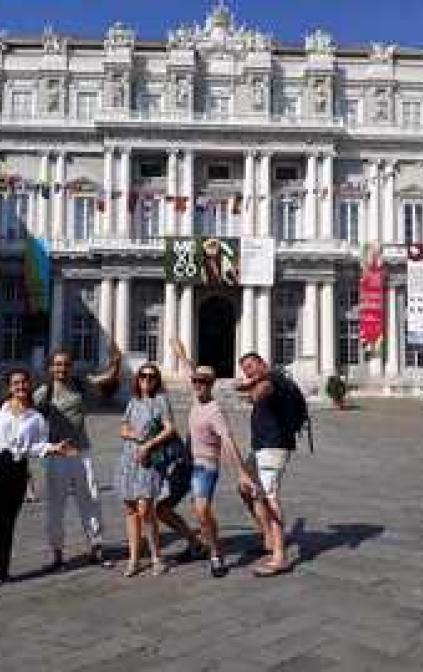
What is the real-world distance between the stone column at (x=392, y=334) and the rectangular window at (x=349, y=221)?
326 cm

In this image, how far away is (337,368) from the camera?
5084 centimetres

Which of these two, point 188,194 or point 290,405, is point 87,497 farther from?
point 188,194

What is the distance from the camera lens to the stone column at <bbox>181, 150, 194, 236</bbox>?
50781mm

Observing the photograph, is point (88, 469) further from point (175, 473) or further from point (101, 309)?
point (101, 309)

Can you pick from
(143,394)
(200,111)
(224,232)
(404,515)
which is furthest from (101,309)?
(143,394)

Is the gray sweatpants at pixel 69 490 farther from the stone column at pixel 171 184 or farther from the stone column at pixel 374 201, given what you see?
the stone column at pixel 374 201

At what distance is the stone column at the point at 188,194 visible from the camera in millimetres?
50781

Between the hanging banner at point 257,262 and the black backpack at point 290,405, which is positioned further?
the hanging banner at point 257,262

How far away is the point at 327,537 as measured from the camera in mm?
10859

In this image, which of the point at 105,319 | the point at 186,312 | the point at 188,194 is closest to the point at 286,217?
the point at 188,194

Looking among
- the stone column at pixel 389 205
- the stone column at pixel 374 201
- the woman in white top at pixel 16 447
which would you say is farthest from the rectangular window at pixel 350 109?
the woman in white top at pixel 16 447

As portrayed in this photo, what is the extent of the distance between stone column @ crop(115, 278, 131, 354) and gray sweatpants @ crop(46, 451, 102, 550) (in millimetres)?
40391

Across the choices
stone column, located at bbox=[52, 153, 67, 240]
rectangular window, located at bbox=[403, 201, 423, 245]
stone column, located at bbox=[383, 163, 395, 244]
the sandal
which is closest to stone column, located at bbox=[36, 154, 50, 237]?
stone column, located at bbox=[52, 153, 67, 240]

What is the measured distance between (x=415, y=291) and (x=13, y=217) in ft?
74.3
